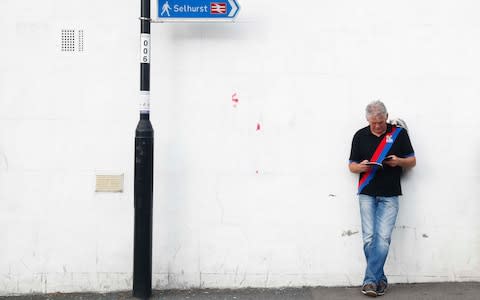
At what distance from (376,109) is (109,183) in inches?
106

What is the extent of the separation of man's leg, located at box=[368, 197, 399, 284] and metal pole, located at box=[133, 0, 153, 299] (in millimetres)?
2115

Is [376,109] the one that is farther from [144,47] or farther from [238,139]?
[144,47]

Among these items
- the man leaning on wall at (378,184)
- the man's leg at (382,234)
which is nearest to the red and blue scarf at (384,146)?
the man leaning on wall at (378,184)

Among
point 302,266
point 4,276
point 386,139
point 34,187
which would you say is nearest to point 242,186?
point 302,266

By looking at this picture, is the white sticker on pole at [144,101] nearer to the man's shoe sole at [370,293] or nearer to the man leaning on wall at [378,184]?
the man leaning on wall at [378,184]

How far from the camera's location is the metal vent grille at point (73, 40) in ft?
20.0

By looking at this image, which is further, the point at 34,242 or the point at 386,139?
the point at 34,242

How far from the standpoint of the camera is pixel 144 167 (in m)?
5.61

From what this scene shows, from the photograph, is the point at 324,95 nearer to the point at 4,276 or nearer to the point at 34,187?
the point at 34,187

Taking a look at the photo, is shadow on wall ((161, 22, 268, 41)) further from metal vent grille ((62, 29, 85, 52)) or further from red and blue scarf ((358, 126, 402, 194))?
red and blue scarf ((358, 126, 402, 194))

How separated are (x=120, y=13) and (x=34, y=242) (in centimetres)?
245

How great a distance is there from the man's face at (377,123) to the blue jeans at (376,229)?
2.06 feet

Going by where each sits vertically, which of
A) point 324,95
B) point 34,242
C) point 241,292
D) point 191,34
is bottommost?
point 241,292

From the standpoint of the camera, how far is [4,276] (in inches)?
243
